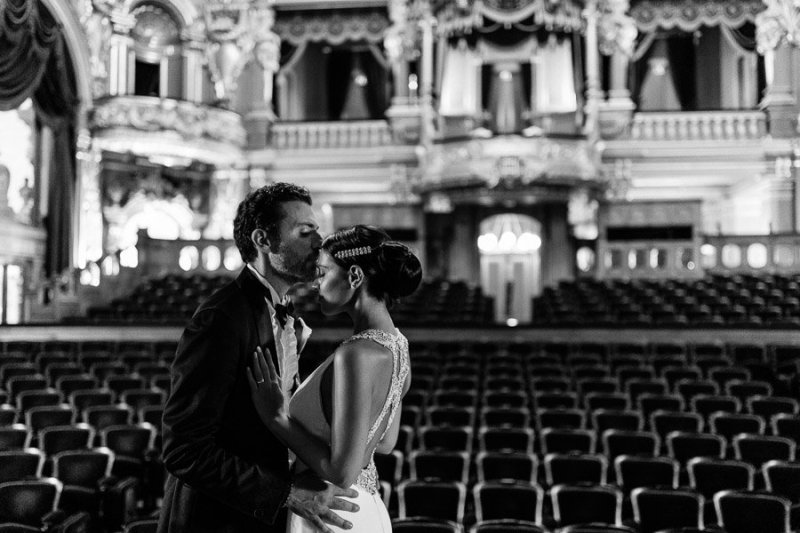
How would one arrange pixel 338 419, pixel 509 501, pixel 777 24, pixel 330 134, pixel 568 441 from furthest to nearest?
pixel 330 134 < pixel 777 24 < pixel 568 441 < pixel 509 501 < pixel 338 419

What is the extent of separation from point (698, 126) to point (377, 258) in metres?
A: 14.1

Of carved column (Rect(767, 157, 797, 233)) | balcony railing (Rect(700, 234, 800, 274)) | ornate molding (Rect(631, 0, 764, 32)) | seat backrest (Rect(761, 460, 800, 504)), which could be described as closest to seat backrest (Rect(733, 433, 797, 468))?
seat backrest (Rect(761, 460, 800, 504))

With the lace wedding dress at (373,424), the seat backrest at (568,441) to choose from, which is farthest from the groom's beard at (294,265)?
the seat backrest at (568,441)

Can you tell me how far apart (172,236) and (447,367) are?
9697 mm

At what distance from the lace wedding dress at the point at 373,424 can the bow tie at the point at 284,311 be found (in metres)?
0.15

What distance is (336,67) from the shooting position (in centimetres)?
1691

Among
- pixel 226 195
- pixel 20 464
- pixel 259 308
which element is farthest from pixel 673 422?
pixel 226 195

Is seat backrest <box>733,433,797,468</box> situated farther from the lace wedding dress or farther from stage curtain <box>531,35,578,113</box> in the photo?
stage curtain <box>531,35,578,113</box>

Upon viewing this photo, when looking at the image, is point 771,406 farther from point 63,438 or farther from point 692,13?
point 692,13

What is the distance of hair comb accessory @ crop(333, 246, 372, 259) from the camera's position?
1647mm

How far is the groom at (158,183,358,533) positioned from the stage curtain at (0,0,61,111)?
9161 mm

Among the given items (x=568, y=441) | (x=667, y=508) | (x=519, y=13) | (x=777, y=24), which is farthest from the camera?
(x=777, y=24)

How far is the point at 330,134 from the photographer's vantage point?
15125 millimetres

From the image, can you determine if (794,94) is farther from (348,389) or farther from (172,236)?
(348,389)
